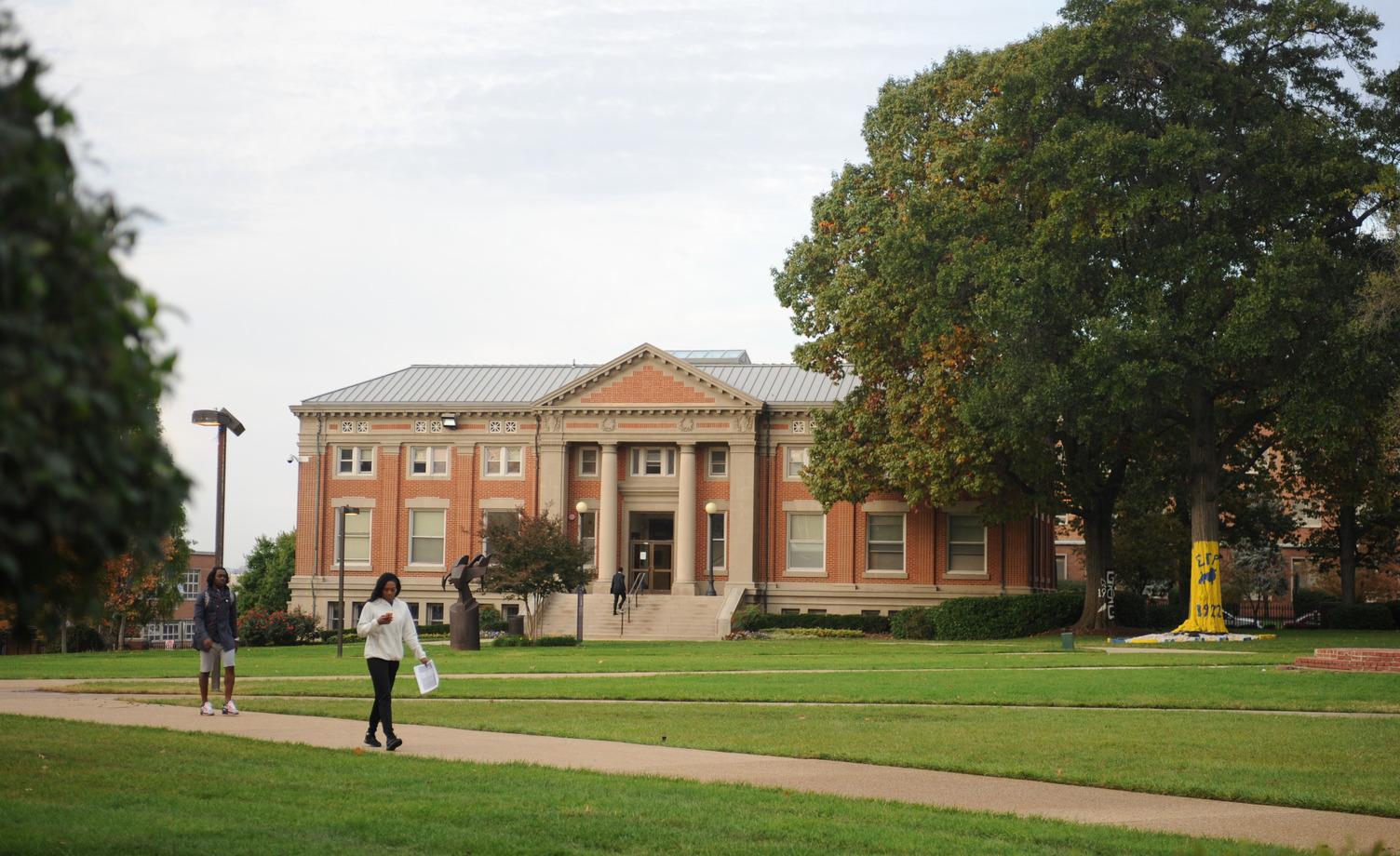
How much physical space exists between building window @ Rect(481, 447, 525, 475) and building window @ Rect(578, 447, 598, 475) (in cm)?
230

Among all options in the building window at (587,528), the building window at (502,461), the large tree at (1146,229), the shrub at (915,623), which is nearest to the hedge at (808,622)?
the shrub at (915,623)

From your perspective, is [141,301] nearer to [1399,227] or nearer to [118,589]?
[1399,227]

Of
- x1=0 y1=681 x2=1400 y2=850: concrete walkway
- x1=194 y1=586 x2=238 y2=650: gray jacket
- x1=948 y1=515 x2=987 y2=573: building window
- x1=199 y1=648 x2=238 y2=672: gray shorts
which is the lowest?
x1=0 y1=681 x2=1400 y2=850: concrete walkway

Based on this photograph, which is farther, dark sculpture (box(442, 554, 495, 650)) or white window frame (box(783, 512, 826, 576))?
white window frame (box(783, 512, 826, 576))

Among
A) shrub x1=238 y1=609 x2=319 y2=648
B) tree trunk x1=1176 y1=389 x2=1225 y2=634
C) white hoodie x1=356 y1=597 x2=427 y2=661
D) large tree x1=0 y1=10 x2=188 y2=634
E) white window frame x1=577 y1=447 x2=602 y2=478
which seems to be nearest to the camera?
large tree x1=0 y1=10 x2=188 y2=634

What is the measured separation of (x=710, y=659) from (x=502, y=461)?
85.8ft

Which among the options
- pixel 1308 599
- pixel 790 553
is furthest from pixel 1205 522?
pixel 1308 599

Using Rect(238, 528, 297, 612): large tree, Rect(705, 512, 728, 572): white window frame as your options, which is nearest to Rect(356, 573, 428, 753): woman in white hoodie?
Rect(705, 512, 728, 572): white window frame

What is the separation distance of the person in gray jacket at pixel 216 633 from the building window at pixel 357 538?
39561 millimetres

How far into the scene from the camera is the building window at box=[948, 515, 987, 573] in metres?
53.2

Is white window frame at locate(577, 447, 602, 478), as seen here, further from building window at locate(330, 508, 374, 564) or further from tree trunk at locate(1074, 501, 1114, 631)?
tree trunk at locate(1074, 501, 1114, 631)

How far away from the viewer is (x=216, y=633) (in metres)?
18.0

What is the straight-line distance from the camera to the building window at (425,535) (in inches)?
2243

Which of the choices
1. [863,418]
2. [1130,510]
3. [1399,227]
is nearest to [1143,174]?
[1399,227]
